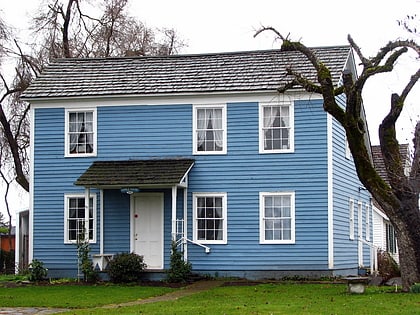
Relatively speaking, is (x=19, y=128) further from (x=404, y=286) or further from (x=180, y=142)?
(x=404, y=286)

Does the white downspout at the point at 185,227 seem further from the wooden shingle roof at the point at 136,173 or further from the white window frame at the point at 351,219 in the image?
the white window frame at the point at 351,219

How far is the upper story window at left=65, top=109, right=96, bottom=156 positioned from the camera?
30.0 metres

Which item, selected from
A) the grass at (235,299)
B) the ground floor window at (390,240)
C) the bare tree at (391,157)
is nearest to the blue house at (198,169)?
the grass at (235,299)

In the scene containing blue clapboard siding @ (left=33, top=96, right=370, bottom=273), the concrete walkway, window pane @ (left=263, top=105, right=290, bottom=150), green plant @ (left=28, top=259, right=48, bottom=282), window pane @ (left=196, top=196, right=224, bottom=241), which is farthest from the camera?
green plant @ (left=28, top=259, right=48, bottom=282)

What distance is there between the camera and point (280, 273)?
92.0 feet

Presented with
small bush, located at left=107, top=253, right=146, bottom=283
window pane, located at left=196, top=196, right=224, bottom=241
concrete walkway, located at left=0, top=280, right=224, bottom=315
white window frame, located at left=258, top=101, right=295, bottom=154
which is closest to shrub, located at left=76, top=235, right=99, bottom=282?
small bush, located at left=107, top=253, right=146, bottom=283

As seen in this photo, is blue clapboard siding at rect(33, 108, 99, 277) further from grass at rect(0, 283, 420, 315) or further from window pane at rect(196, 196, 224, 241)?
window pane at rect(196, 196, 224, 241)

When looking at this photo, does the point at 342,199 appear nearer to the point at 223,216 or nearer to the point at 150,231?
the point at 223,216

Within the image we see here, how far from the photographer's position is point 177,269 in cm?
2738

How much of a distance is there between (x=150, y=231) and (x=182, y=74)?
531 centimetres

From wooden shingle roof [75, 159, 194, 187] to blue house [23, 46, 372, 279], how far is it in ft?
0.12

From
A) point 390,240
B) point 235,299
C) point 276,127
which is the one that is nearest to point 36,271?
point 276,127

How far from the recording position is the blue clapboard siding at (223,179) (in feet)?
92.0

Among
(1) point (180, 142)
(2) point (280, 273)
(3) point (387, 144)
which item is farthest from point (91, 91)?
(3) point (387, 144)
